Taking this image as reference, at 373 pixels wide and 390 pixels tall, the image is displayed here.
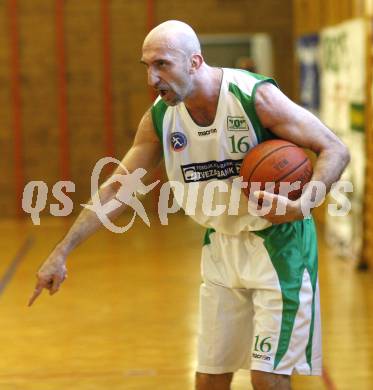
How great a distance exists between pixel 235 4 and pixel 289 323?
26.7ft

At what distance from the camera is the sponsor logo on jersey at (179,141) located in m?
3.41

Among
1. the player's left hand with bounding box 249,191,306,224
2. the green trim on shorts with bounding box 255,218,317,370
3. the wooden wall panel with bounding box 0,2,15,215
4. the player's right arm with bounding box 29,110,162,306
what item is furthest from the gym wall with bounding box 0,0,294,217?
the player's left hand with bounding box 249,191,306,224

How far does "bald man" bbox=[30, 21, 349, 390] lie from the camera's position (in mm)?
3215

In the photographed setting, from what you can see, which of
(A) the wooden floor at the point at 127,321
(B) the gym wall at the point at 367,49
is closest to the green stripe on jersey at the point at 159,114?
(A) the wooden floor at the point at 127,321

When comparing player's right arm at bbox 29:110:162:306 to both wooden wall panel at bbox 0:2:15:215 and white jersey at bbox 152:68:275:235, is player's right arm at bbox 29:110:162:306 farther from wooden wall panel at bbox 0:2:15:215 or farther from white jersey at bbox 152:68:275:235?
wooden wall panel at bbox 0:2:15:215

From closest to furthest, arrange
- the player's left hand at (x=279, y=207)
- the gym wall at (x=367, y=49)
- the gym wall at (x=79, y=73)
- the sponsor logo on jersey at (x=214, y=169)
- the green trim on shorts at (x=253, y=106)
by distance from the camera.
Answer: the player's left hand at (x=279, y=207) < the green trim on shorts at (x=253, y=106) < the sponsor logo on jersey at (x=214, y=169) < the gym wall at (x=367, y=49) < the gym wall at (x=79, y=73)

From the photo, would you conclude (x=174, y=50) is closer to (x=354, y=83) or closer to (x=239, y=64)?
(x=354, y=83)

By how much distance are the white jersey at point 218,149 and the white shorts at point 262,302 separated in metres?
0.09

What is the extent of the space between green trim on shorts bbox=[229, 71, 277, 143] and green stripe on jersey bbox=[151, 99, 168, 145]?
26 centimetres

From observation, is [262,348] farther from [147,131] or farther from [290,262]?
[147,131]

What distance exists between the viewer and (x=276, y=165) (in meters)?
3.25

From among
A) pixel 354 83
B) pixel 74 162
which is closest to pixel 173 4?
pixel 74 162

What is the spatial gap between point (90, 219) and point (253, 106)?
68cm

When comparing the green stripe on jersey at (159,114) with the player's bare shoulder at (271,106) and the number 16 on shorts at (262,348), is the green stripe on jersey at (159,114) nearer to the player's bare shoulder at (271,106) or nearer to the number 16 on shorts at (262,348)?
the player's bare shoulder at (271,106)
